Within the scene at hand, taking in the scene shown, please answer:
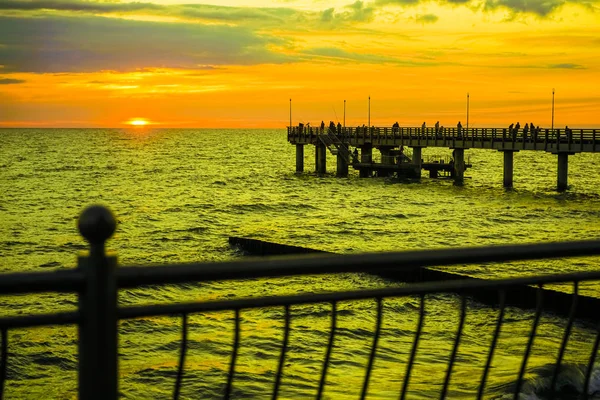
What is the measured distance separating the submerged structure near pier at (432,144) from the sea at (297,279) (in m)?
1.81

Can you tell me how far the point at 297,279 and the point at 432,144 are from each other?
1746 inches

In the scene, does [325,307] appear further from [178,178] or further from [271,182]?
[178,178]

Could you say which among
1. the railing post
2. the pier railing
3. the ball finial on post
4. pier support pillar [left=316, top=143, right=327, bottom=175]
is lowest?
pier support pillar [left=316, top=143, right=327, bottom=175]

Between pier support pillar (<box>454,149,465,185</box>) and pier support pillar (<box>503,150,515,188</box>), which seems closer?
pier support pillar (<box>503,150,515,188</box>)

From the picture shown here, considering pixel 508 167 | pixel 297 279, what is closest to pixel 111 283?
pixel 297 279

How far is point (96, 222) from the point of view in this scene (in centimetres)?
291

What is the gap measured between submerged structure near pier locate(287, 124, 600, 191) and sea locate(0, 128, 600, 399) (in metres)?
1.81

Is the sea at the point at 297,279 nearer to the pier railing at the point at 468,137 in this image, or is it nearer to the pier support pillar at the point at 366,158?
the pier support pillar at the point at 366,158

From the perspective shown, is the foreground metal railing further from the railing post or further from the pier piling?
the pier piling

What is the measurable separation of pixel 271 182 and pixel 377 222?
36.8 m

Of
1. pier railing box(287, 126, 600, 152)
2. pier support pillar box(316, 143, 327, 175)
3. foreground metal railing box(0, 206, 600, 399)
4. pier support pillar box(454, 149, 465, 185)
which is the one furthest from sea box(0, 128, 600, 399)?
foreground metal railing box(0, 206, 600, 399)

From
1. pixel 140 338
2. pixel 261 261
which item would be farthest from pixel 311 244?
pixel 261 261

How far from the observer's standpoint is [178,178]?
93125 mm

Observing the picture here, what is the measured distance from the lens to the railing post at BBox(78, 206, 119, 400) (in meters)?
3.09
